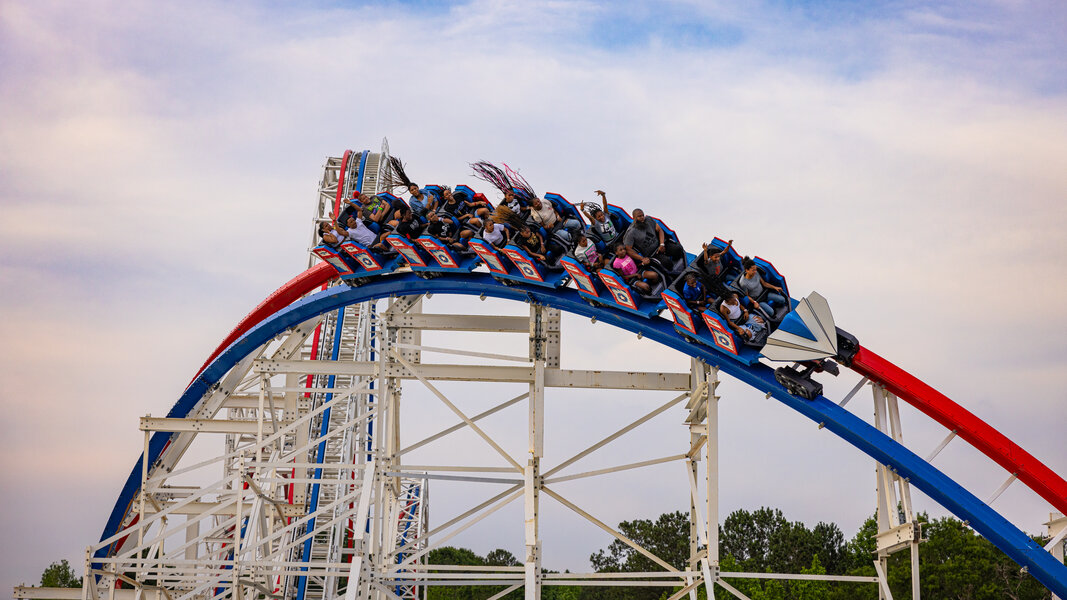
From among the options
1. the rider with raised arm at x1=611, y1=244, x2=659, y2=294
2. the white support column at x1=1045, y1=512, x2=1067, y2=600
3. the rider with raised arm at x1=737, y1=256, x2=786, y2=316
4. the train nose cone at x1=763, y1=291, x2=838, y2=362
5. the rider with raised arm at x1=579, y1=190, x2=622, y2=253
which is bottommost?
the white support column at x1=1045, y1=512, x2=1067, y2=600

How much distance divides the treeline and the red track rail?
19449 mm

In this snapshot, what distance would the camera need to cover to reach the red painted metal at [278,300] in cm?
1309

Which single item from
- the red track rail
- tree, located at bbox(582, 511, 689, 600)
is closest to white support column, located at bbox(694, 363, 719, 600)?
the red track rail

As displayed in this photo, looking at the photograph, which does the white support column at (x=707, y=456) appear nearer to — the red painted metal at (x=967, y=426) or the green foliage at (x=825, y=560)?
the red painted metal at (x=967, y=426)

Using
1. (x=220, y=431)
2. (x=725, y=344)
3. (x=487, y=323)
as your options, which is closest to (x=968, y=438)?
(x=725, y=344)

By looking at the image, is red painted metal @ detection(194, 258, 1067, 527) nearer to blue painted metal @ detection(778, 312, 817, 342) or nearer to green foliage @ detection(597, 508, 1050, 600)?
blue painted metal @ detection(778, 312, 817, 342)

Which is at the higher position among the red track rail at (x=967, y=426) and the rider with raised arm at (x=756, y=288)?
the rider with raised arm at (x=756, y=288)

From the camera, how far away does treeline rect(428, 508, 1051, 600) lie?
3005 cm

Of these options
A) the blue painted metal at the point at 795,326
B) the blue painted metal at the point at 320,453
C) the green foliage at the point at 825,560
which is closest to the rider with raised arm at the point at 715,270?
the blue painted metal at the point at 795,326

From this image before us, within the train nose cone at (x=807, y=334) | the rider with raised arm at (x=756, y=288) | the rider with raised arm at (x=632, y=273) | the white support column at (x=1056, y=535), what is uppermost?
the rider with raised arm at (x=632, y=273)

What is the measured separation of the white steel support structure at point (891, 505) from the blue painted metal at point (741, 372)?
0.49 ft

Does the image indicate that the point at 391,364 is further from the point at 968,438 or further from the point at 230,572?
the point at 968,438

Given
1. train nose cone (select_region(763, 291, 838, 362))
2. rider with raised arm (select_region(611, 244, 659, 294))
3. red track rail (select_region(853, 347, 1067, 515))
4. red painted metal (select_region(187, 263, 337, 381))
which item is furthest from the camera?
red painted metal (select_region(187, 263, 337, 381))

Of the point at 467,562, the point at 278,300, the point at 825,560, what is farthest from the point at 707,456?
the point at 467,562
